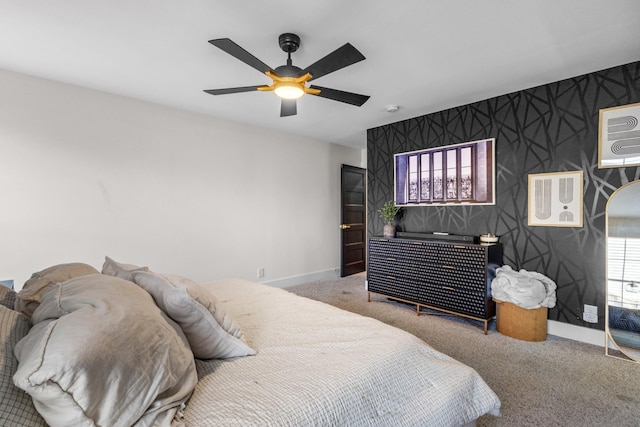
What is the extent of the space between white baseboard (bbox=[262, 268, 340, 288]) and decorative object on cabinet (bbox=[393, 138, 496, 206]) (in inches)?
77.0

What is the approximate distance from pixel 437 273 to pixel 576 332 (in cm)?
130

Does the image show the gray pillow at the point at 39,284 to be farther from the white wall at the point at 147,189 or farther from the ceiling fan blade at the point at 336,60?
the white wall at the point at 147,189

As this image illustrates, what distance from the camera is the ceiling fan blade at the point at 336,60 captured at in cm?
179

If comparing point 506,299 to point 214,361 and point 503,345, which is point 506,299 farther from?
point 214,361

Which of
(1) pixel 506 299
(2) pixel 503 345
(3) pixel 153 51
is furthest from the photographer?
(1) pixel 506 299

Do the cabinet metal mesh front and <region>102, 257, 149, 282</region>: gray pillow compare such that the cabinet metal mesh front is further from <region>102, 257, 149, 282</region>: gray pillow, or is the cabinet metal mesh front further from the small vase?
<region>102, 257, 149, 282</region>: gray pillow

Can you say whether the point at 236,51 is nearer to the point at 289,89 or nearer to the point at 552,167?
the point at 289,89

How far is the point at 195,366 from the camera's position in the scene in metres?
1.12

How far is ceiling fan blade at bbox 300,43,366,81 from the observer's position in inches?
70.6

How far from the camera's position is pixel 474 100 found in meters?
3.44

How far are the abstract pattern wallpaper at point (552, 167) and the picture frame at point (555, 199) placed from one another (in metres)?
0.05

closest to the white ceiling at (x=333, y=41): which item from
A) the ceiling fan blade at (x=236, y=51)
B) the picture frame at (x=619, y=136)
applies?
the ceiling fan blade at (x=236, y=51)

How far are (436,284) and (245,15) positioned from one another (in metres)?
3.08

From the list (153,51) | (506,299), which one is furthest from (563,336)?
(153,51)
